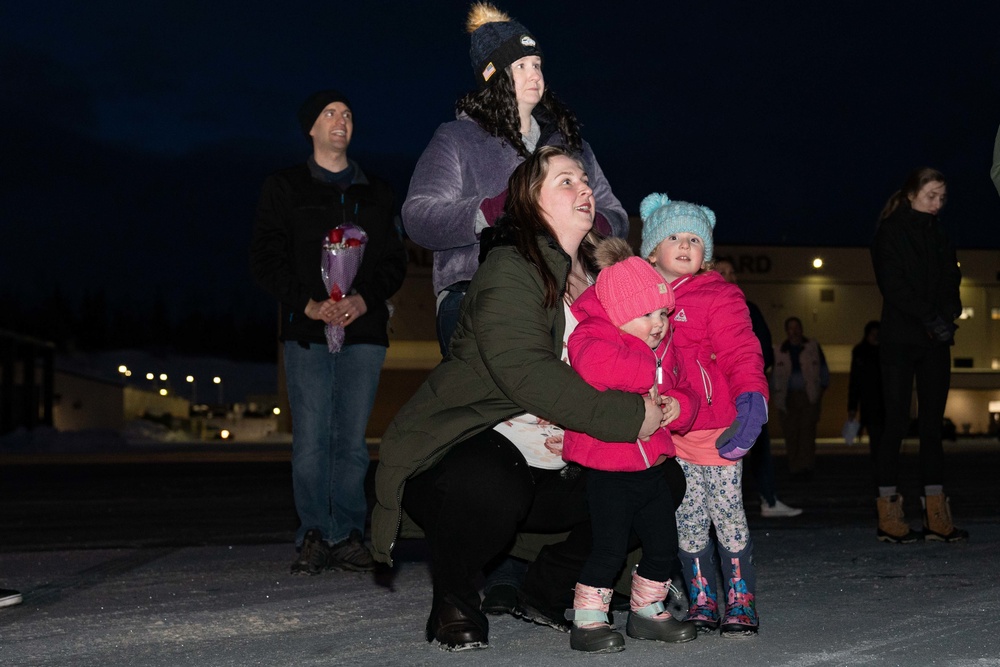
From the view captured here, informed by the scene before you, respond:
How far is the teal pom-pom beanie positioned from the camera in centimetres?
385

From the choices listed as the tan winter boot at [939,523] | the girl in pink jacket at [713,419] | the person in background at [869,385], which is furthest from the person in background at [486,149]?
the person in background at [869,385]

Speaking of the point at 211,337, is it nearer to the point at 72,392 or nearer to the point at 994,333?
the point at 72,392

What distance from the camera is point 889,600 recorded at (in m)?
4.00

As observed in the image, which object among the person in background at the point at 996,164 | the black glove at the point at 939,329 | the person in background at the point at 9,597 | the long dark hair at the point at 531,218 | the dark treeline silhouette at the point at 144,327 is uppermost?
the dark treeline silhouette at the point at 144,327

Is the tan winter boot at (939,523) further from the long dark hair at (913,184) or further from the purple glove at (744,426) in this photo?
the purple glove at (744,426)

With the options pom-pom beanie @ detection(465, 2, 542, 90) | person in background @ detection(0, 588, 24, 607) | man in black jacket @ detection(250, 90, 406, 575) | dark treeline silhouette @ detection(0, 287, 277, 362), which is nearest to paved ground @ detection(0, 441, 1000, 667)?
person in background @ detection(0, 588, 24, 607)

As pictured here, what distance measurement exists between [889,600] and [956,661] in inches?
38.9

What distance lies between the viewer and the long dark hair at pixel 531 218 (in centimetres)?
340

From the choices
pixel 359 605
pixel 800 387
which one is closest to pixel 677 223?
pixel 359 605

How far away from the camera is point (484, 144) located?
4.13 metres

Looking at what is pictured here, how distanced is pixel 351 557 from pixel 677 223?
216 cm

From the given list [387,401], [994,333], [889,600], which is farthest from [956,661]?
[994,333]

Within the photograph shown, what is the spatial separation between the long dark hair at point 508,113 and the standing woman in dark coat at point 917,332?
8.20ft

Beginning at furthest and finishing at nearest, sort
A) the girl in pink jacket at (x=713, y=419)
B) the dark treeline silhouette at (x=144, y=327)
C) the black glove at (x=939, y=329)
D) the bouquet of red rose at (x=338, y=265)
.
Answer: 1. the dark treeline silhouette at (x=144, y=327)
2. the black glove at (x=939, y=329)
3. the bouquet of red rose at (x=338, y=265)
4. the girl in pink jacket at (x=713, y=419)
